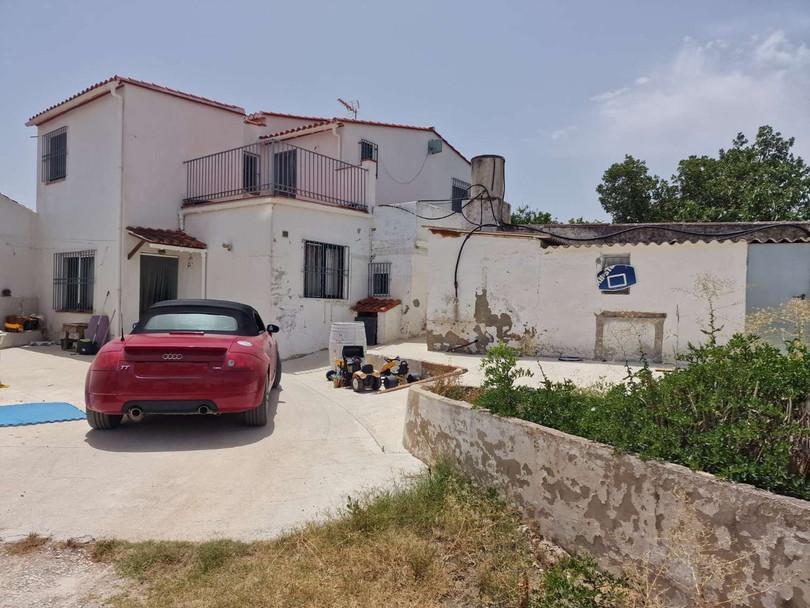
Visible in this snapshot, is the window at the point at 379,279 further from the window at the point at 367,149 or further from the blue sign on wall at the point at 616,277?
the blue sign on wall at the point at 616,277

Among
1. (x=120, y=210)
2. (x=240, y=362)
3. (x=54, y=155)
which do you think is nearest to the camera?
(x=240, y=362)

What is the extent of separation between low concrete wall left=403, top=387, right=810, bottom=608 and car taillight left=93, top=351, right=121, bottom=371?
339 cm

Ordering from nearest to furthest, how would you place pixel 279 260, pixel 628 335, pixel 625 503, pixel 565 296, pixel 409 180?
pixel 625 503 → pixel 628 335 → pixel 565 296 → pixel 279 260 → pixel 409 180

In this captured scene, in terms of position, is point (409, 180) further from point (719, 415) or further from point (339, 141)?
point (719, 415)

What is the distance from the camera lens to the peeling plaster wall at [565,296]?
9.27 meters

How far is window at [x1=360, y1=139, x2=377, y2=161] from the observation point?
52.1 ft

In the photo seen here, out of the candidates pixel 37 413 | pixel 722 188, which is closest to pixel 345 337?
pixel 37 413

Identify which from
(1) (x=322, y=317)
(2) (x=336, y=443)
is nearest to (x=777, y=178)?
(1) (x=322, y=317)

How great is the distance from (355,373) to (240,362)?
3.05 meters

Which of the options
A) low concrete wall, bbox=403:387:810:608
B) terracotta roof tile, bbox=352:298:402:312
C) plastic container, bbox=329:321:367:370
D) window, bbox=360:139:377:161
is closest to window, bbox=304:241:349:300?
terracotta roof tile, bbox=352:298:402:312

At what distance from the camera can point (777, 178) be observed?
1934 cm

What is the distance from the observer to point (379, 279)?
1404 cm

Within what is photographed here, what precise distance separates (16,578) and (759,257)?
34.1ft

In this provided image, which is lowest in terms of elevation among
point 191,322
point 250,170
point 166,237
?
point 191,322
